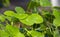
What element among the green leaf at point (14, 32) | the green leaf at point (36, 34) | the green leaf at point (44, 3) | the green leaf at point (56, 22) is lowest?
the green leaf at point (36, 34)

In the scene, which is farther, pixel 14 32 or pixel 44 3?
pixel 44 3

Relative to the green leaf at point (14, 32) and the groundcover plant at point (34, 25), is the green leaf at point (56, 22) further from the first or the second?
the green leaf at point (14, 32)

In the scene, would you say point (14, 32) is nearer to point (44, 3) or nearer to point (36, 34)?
point (36, 34)

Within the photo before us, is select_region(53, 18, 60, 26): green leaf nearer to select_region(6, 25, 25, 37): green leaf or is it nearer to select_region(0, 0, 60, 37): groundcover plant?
select_region(0, 0, 60, 37): groundcover plant

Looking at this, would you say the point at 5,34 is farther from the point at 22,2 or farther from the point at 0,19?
the point at 22,2

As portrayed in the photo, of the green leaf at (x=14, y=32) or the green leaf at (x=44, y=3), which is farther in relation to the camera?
the green leaf at (x=44, y=3)

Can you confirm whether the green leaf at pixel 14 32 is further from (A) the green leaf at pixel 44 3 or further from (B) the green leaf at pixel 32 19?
(A) the green leaf at pixel 44 3

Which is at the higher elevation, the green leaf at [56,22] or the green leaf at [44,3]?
the green leaf at [44,3]

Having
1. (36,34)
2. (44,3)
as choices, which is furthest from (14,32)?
(44,3)

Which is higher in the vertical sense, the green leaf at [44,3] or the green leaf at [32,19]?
the green leaf at [44,3]

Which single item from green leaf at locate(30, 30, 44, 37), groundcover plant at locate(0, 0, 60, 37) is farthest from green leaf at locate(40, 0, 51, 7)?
green leaf at locate(30, 30, 44, 37)

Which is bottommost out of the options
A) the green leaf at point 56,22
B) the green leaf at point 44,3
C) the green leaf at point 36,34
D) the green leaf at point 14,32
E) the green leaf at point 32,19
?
the green leaf at point 36,34

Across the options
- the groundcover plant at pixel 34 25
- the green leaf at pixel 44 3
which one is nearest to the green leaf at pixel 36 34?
the groundcover plant at pixel 34 25

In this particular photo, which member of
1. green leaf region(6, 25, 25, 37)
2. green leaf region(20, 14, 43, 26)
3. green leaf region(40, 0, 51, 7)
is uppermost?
green leaf region(40, 0, 51, 7)
